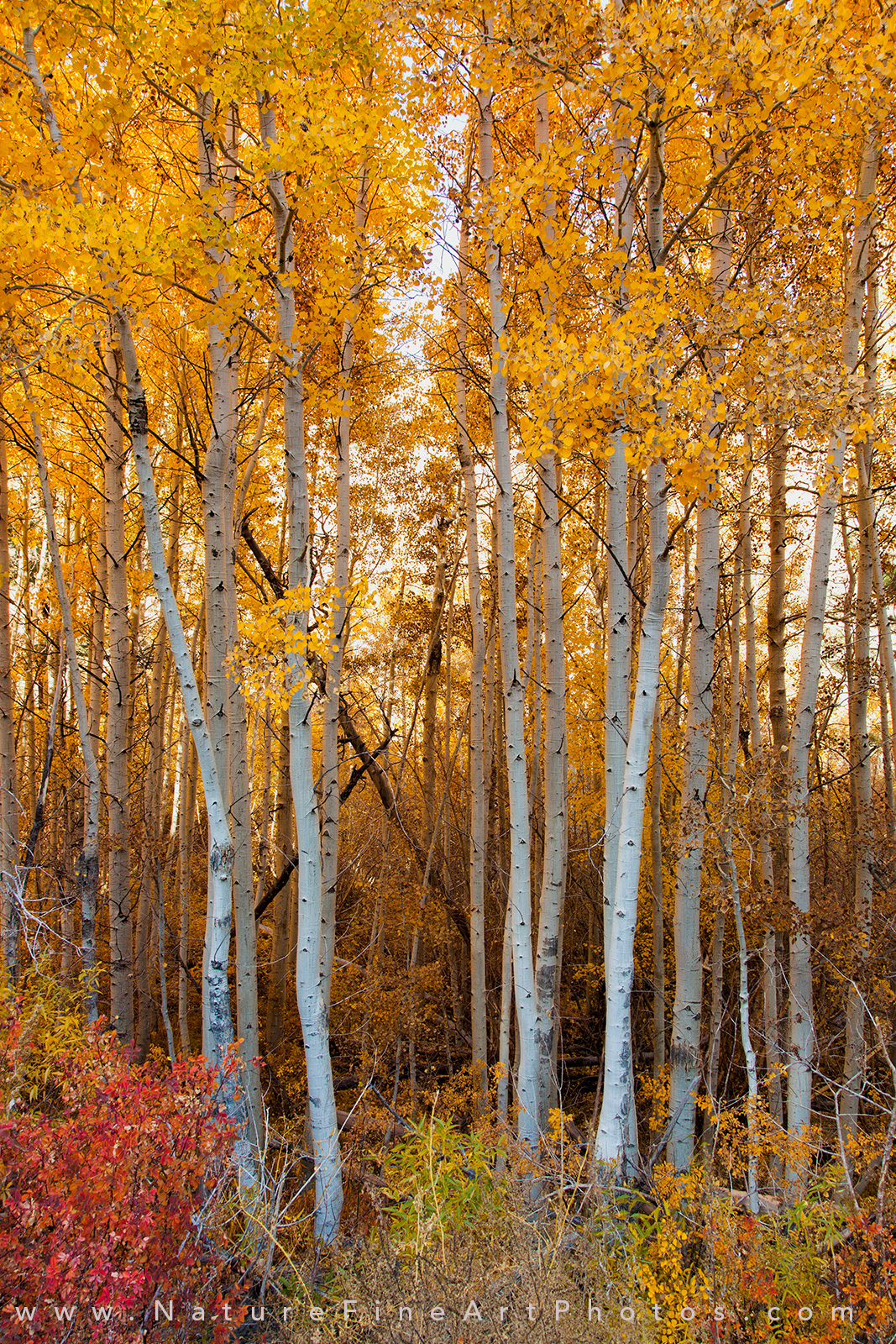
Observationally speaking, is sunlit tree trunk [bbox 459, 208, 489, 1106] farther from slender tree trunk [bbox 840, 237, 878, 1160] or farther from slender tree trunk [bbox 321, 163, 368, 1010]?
slender tree trunk [bbox 840, 237, 878, 1160]

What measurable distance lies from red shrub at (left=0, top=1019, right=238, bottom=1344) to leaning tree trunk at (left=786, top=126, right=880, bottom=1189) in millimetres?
3590

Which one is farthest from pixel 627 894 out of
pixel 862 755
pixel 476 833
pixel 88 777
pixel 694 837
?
pixel 88 777

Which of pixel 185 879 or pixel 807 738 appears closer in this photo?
pixel 807 738

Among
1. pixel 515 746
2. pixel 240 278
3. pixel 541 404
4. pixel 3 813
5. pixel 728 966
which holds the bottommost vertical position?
pixel 728 966

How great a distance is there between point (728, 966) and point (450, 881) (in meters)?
3.48

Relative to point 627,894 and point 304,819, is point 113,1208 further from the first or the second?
point 627,894

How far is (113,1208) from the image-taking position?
8.57 feet

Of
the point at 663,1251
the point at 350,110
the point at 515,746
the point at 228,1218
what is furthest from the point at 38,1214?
the point at 350,110

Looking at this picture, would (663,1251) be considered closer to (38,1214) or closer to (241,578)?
(38,1214)

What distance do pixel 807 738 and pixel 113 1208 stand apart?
466 cm

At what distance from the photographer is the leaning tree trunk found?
15.2 ft

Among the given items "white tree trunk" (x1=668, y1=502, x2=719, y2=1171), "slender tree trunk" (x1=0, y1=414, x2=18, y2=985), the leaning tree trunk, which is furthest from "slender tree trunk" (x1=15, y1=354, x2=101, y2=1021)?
the leaning tree trunk

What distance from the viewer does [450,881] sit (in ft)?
31.0

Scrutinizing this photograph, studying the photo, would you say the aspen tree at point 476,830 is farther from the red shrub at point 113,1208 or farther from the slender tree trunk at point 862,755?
the red shrub at point 113,1208
